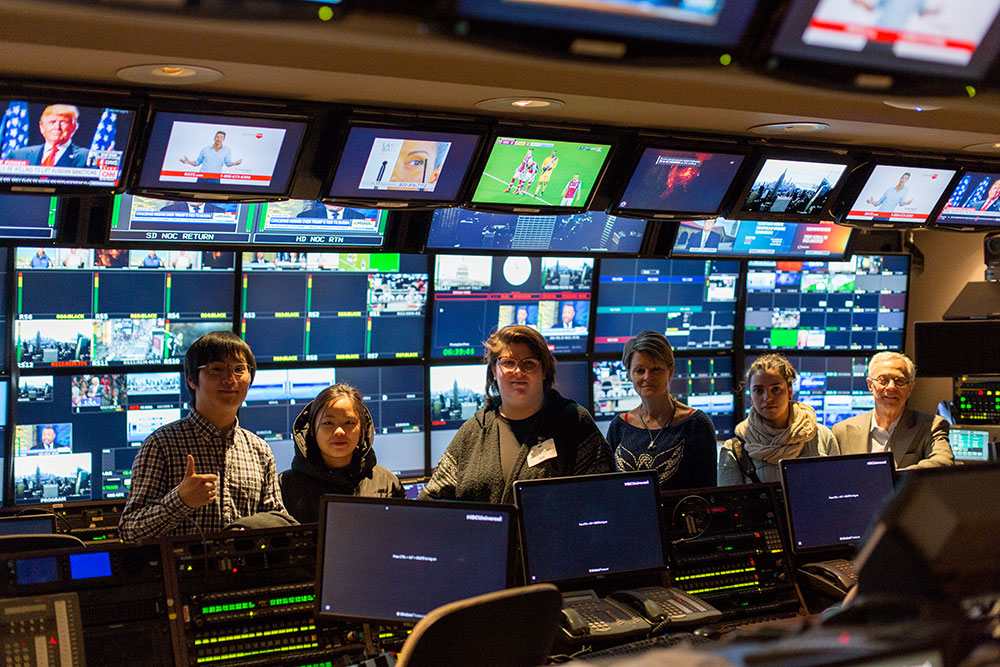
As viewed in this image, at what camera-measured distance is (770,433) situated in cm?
374

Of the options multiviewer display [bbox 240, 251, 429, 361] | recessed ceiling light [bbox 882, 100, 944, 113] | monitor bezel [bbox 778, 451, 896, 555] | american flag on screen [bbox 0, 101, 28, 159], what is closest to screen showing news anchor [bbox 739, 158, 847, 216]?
recessed ceiling light [bbox 882, 100, 944, 113]

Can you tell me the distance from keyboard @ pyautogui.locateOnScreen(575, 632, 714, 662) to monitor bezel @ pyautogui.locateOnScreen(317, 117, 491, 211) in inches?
74.1

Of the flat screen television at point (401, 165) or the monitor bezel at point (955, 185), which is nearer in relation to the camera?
the flat screen television at point (401, 165)

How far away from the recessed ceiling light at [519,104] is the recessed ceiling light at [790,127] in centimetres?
101

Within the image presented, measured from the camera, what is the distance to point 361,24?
232 cm

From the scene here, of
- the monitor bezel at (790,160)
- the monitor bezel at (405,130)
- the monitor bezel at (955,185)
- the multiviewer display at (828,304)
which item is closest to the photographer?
the monitor bezel at (405,130)

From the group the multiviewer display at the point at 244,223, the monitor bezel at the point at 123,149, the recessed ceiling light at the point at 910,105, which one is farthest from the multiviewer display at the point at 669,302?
the monitor bezel at the point at 123,149

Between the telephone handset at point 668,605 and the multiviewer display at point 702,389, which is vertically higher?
the multiviewer display at point 702,389

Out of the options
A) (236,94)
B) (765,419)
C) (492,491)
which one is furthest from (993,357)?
(236,94)

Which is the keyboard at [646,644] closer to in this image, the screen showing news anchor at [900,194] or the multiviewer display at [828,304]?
the screen showing news anchor at [900,194]

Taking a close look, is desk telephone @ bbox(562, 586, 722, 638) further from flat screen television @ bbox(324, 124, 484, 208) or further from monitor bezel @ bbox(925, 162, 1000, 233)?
monitor bezel @ bbox(925, 162, 1000, 233)

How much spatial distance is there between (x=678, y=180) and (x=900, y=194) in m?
1.28

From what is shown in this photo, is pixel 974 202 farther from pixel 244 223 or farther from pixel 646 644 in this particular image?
pixel 244 223

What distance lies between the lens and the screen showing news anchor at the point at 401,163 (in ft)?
11.2
